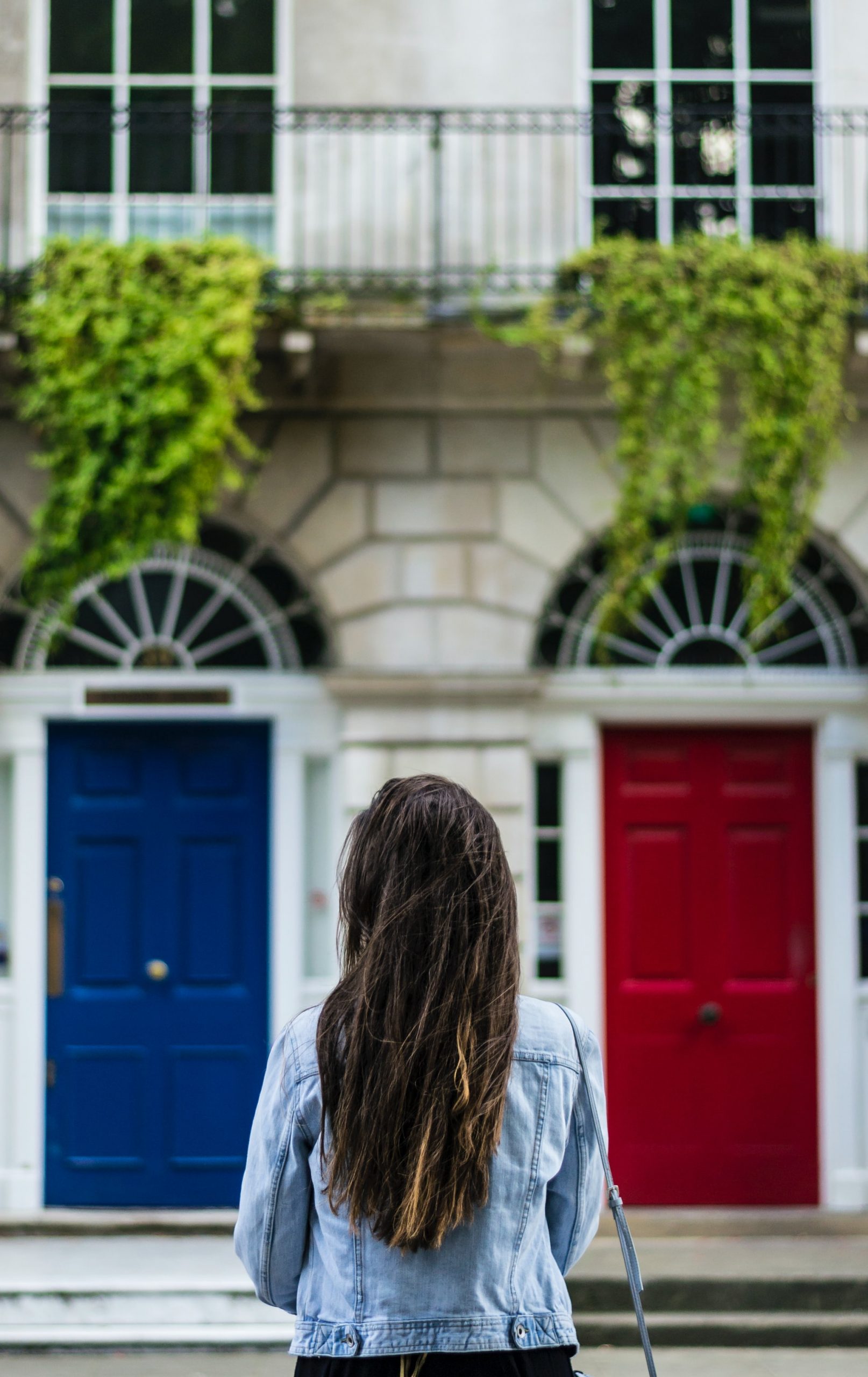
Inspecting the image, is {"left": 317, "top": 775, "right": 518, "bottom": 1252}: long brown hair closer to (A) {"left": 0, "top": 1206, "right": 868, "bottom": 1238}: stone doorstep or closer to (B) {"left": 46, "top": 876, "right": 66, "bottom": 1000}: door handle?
(A) {"left": 0, "top": 1206, "right": 868, "bottom": 1238}: stone doorstep

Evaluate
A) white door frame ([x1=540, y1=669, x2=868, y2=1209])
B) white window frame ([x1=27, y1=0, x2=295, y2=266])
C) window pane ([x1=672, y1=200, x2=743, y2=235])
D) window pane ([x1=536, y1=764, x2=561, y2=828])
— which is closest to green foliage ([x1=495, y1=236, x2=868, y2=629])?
white door frame ([x1=540, y1=669, x2=868, y2=1209])

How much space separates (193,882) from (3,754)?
4.06ft

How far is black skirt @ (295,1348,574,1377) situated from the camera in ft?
6.53

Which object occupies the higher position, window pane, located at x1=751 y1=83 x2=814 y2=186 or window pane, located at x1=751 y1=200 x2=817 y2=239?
window pane, located at x1=751 y1=83 x2=814 y2=186

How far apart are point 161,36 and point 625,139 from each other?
2.64m

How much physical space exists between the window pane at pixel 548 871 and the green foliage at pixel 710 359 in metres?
1.48

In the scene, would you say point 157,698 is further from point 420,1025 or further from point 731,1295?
point 420,1025

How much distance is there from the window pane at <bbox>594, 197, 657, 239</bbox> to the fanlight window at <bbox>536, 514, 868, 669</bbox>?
164 cm

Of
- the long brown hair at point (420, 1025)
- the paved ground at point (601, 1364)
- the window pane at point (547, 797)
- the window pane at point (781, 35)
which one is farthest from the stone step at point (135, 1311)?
the window pane at point (781, 35)

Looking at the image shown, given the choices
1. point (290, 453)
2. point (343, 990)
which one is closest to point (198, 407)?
point (290, 453)

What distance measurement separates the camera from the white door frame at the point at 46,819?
24.7ft

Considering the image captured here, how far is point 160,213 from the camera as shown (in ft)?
25.9

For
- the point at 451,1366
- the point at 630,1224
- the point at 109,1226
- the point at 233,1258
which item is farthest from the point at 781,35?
the point at 451,1366

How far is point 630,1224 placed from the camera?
24.0 ft
